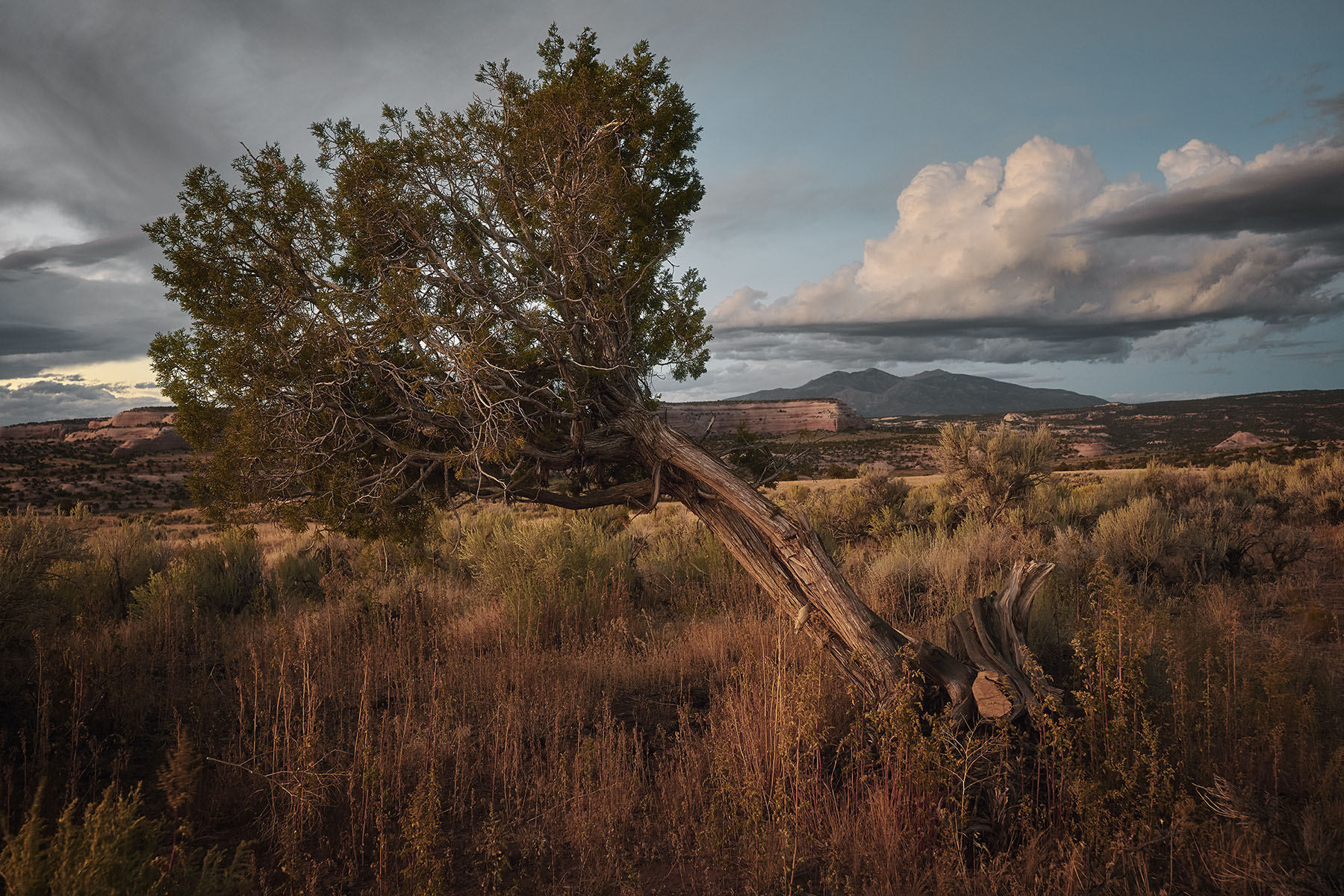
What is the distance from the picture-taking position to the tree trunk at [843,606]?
417 centimetres

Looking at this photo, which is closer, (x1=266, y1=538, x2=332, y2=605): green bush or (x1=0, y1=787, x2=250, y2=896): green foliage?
(x1=0, y1=787, x2=250, y2=896): green foliage

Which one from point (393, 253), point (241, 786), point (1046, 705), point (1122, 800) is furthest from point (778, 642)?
point (393, 253)

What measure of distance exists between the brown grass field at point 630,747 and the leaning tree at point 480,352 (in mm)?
508

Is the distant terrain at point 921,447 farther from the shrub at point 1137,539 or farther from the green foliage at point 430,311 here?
the green foliage at point 430,311

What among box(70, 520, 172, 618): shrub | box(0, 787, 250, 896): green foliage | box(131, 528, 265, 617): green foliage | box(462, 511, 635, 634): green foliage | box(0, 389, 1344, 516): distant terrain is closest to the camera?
box(0, 787, 250, 896): green foliage

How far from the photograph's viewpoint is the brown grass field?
10.3ft

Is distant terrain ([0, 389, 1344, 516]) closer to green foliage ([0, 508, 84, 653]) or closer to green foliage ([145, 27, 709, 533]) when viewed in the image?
green foliage ([145, 27, 709, 533])

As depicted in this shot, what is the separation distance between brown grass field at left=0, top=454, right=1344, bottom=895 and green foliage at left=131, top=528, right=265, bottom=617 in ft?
0.39

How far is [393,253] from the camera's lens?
5.13 meters

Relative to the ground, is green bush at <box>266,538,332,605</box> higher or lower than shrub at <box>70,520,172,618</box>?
lower

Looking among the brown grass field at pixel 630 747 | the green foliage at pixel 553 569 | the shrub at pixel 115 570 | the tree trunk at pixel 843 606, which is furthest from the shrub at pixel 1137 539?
the shrub at pixel 115 570

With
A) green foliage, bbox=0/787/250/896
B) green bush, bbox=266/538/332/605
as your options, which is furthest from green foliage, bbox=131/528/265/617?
green foliage, bbox=0/787/250/896

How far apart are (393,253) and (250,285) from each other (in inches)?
39.6

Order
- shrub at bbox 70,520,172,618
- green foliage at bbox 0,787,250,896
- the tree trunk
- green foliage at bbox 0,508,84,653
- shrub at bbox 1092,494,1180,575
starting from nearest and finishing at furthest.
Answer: green foliage at bbox 0,787,250,896
the tree trunk
green foliage at bbox 0,508,84,653
shrub at bbox 70,520,172,618
shrub at bbox 1092,494,1180,575
